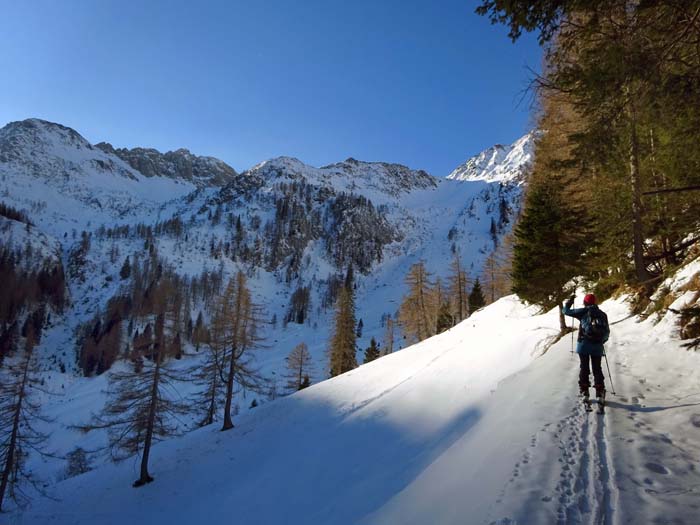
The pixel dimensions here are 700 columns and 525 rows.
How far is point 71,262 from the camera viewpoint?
160 metres

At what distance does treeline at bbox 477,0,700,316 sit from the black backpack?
2.14m

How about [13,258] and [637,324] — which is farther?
[13,258]

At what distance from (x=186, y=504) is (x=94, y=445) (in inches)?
1383

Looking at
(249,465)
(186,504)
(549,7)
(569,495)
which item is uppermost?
(549,7)

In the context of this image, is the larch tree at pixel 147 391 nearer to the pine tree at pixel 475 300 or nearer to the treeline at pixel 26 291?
the pine tree at pixel 475 300

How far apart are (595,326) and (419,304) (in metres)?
33.0

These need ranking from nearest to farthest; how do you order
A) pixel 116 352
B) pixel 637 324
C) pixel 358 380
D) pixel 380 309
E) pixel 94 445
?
pixel 637 324 → pixel 358 380 → pixel 94 445 → pixel 116 352 → pixel 380 309

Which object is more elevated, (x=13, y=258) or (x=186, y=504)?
(x=13, y=258)

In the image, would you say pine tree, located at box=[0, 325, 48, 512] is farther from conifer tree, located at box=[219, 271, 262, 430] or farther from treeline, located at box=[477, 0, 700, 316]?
treeline, located at box=[477, 0, 700, 316]

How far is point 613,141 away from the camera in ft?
18.6

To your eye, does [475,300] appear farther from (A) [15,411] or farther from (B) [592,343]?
(A) [15,411]

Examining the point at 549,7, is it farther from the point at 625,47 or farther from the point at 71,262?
the point at 71,262

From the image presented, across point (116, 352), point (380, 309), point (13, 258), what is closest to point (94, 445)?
point (116, 352)

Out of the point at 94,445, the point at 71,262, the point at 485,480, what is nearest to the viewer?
the point at 485,480
